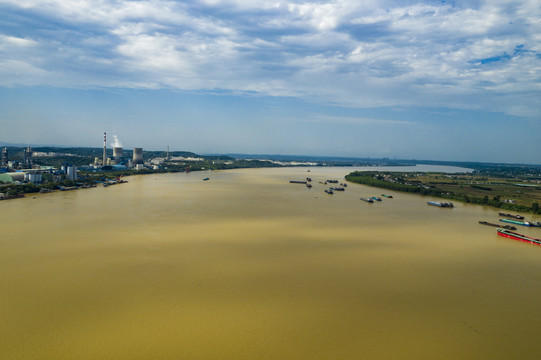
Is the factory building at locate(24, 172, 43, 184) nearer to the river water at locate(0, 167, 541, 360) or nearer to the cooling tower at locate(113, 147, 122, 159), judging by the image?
the river water at locate(0, 167, 541, 360)

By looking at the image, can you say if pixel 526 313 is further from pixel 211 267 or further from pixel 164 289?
pixel 164 289

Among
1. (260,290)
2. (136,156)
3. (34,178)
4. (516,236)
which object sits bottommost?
(260,290)

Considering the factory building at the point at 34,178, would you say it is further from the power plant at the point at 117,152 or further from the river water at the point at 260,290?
the power plant at the point at 117,152

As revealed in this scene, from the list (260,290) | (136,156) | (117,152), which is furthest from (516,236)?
(117,152)

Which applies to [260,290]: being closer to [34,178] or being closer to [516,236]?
[516,236]

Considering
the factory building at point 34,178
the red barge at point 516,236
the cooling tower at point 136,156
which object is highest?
the cooling tower at point 136,156

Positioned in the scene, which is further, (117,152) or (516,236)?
(117,152)

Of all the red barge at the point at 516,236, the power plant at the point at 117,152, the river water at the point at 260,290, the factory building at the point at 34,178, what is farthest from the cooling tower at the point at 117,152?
the red barge at the point at 516,236

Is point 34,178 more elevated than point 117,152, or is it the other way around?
point 117,152

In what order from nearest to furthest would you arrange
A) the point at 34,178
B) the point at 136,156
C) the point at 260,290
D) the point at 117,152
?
the point at 260,290, the point at 34,178, the point at 136,156, the point at 117,152
